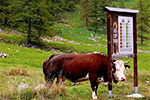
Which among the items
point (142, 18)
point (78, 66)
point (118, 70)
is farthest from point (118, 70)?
point (142, 18)

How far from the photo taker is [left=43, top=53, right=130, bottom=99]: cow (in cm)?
802

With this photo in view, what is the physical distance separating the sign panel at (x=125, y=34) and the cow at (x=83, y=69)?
597mm

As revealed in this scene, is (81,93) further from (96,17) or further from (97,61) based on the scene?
(96,17)

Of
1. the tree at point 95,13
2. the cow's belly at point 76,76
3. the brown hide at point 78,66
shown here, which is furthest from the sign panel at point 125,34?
the tree at point 95,13

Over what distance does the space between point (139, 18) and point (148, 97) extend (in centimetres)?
4667

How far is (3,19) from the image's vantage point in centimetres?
4400

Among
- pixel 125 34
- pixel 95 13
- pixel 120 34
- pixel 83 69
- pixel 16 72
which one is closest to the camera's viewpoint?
A: pixel 83 69

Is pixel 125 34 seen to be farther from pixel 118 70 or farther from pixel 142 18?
pixel 142 18

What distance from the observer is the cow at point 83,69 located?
316 inches

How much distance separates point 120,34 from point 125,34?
286mm

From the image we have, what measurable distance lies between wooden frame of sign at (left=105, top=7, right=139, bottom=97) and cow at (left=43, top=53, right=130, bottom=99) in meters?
0.41

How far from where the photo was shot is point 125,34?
8.38 m

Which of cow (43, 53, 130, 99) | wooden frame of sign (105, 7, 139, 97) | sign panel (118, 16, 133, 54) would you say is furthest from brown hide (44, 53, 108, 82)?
sign panel (118, 16, 133, 54)

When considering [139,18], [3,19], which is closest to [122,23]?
[3,19]
